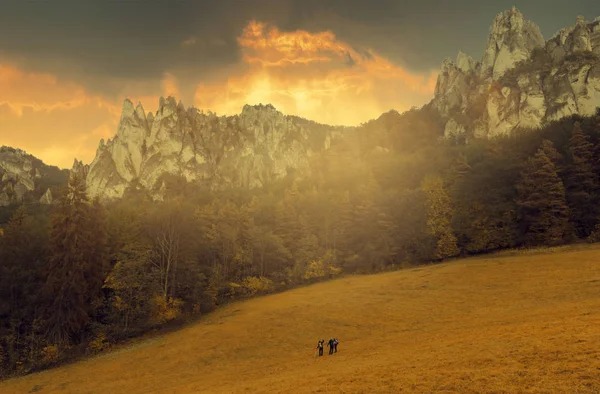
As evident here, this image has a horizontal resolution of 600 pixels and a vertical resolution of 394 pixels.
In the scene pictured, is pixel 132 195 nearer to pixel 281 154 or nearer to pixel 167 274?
pixel 281 154

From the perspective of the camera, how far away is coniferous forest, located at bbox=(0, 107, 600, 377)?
37.4 metres

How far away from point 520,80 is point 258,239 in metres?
81.3

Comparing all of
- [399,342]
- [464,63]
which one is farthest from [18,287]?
[464,63]

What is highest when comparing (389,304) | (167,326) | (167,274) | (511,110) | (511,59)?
(511,59)

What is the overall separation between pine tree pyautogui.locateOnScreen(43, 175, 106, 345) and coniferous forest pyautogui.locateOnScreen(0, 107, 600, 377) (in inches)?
5.2

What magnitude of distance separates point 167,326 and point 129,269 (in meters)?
8.09

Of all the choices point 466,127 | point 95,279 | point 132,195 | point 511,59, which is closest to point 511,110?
point 466,127

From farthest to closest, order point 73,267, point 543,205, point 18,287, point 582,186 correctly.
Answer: point 582,186 < point 543,205 < point 18,287 < point 73,267

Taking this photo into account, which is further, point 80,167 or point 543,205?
point 80,167

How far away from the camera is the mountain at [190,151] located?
124m

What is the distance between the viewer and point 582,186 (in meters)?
46.6

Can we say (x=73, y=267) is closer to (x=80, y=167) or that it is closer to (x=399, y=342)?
(x=399, y=342)

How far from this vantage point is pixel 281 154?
13775 cm

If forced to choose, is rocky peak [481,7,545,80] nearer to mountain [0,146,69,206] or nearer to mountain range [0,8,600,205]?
mountain range [0,8,600,205]
